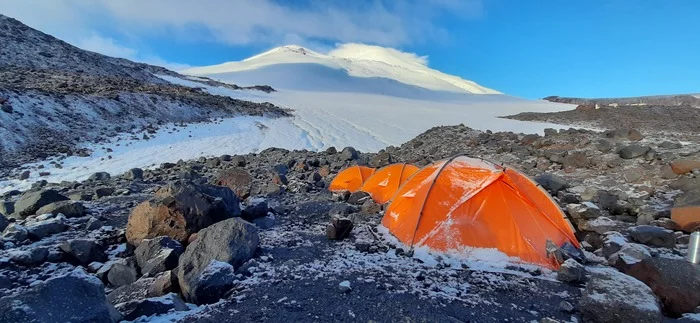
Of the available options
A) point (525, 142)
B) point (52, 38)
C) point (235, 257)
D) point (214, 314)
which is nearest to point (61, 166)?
point (235, 257)

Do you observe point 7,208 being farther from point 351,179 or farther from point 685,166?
point 685,166

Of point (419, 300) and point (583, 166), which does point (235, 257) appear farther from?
point (583, 166)

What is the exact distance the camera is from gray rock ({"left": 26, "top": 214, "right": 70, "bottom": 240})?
5.20m

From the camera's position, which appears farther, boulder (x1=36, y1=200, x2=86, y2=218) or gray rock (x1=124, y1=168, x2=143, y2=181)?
gray rock (x1=124, y1=168, x2=143, y2=181)

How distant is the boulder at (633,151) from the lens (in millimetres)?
9773

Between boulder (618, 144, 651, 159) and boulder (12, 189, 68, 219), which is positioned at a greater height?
boulder (618, 144, 651, 159)

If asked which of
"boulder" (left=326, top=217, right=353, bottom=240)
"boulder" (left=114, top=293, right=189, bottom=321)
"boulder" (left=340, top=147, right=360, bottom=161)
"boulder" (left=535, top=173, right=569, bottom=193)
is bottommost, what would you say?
"boulder" (left=114, top=293, right=189, bottom=321)

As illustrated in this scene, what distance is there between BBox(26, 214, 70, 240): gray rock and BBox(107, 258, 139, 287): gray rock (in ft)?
5.19

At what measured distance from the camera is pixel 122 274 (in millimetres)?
4422

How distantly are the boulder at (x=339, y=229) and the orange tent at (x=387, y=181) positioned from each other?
215cm

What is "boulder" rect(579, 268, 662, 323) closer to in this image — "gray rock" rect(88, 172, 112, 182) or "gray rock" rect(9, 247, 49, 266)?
"gray rock" rect(9, 247, 49, 266)

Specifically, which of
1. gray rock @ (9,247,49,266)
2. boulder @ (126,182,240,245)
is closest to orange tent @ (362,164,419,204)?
boulder @ (126,182,240,245)

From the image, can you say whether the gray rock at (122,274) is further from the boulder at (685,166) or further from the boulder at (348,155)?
the boulder at (685,166)

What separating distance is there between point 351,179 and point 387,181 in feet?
4.66
